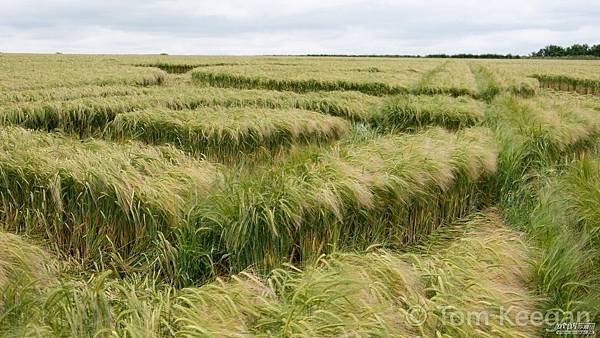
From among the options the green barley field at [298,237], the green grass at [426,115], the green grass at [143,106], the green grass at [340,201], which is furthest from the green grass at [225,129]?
the green grass at [340,201]

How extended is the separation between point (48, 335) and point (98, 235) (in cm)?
203

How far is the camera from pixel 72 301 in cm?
278

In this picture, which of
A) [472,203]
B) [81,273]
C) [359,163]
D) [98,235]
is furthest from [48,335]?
[472,203]

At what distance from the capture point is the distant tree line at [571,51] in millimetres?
99938

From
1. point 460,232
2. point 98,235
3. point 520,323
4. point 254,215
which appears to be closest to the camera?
point 520,323

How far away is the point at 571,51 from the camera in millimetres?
104688

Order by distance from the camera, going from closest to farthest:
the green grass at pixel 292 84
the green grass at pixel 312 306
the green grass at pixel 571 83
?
the green grass at pixel 312 306 < the green grass at pixel 292 84 < the green grass at pixel 571 83

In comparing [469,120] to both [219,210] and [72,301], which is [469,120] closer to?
[219,210]

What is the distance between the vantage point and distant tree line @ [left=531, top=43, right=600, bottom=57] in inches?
3935

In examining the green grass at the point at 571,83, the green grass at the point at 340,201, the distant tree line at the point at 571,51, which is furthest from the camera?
the distant tree line at the point at 571,51

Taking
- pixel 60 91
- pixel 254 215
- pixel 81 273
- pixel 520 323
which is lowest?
pixel 81 273

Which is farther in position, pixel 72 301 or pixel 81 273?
pixel 81 273

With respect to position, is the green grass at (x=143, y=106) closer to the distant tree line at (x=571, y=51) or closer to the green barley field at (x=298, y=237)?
the green barley field at (x=298, y=237)

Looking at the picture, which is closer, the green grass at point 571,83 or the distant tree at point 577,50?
the green grass at point 571,83
